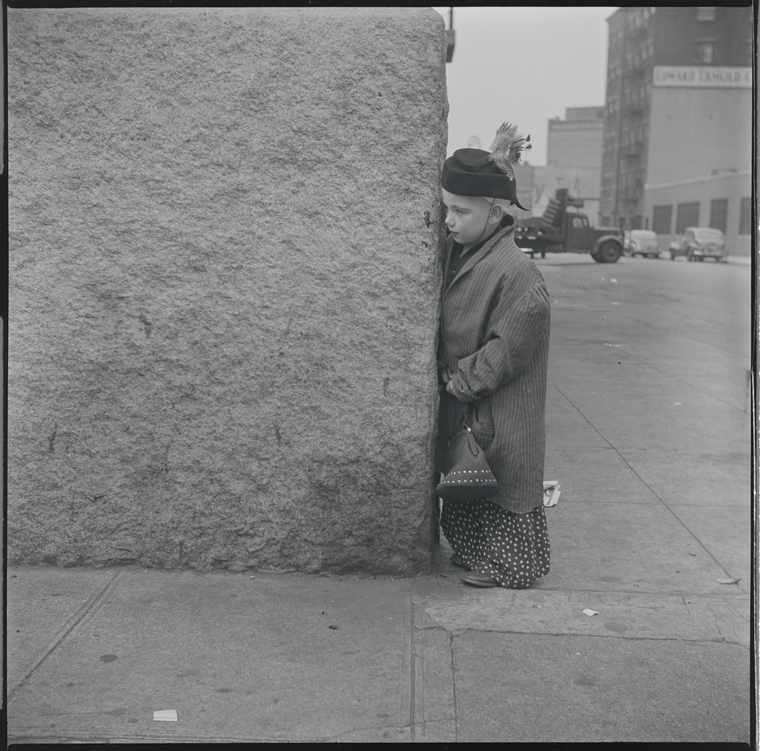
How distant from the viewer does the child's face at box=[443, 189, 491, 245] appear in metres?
3.32

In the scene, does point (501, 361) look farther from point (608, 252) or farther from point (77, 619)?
point (608, 252)

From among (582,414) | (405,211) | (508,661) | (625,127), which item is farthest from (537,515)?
(625,127)

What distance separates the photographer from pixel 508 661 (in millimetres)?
2885

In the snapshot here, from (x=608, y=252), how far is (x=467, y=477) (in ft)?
107

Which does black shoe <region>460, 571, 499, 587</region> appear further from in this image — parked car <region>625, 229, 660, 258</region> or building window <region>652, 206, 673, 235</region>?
building window <region>652, 206, 673, 235</region>

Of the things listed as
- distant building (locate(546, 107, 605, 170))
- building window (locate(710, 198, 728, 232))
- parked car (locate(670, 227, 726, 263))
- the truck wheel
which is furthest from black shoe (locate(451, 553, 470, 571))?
distant building (locate(546, 107, 605, 170))

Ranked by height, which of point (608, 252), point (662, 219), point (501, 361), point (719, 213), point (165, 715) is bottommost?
point (165, 715)

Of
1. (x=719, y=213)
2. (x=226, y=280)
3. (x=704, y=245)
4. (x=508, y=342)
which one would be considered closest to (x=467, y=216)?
(x=508, y=342)

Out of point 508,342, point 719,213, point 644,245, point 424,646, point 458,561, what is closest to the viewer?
point 424,646

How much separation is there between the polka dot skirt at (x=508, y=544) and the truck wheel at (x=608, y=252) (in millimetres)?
32121

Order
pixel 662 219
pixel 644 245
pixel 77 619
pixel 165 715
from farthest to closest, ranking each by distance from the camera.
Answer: pixel 662 219
pixel 644 245
pixel 77 619
pixel 165 715

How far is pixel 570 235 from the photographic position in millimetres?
34594

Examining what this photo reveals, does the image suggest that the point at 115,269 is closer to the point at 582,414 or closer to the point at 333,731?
the point at 333,731

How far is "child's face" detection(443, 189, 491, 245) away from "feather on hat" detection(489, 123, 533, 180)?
0.15m
